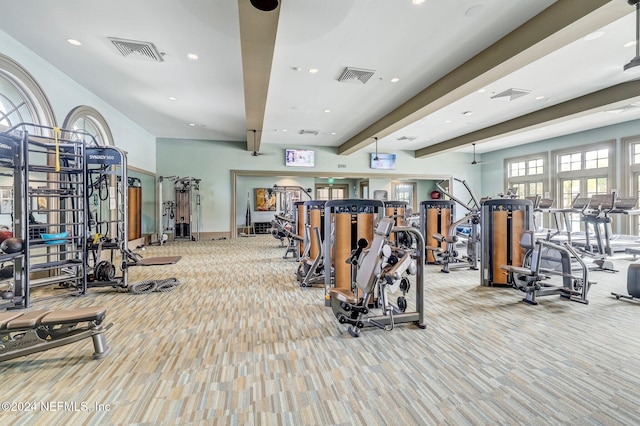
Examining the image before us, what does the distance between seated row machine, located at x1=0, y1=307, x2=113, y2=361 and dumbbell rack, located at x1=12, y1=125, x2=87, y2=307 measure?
1.72 metres

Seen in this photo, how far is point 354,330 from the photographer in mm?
2846

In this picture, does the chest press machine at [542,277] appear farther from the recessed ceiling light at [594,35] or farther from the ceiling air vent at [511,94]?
the ceiling air vent at [511,94]

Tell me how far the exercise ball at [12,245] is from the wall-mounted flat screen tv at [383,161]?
444 inches

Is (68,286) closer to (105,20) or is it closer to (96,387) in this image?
(96,387)

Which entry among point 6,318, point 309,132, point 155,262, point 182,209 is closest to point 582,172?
point 309,132

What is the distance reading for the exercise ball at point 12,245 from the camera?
10.8ft

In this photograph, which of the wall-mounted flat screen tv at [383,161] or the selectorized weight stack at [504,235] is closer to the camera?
the selectorized weight stack at [504,235]

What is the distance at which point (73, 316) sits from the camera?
7.80 ft

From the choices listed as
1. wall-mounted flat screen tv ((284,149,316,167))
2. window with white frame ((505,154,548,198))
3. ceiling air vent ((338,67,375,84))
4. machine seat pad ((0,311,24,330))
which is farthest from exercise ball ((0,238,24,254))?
window with white frame ((505,154,548,198))

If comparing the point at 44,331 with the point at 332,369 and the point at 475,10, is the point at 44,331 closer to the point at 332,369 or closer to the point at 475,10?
the point at 332,369

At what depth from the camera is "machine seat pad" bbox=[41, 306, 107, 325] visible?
2.33 metres

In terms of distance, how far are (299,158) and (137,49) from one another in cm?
759

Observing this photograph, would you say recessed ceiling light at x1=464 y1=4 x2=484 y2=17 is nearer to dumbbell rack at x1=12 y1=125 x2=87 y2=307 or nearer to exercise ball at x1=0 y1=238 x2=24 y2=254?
dumbbell rack at x1=12 y1=125 x2=87 y2=307

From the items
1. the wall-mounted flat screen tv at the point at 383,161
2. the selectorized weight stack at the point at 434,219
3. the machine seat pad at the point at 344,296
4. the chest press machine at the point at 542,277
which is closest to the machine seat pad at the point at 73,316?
the machine seat pad at the point at 344,296
